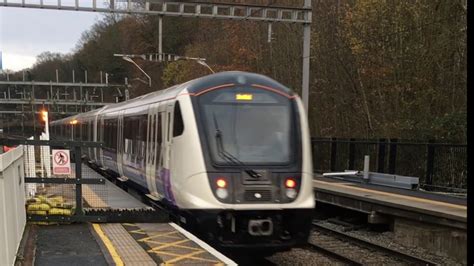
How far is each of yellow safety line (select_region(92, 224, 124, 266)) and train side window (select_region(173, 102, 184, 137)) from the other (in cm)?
191

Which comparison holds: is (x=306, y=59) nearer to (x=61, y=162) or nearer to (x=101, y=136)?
(x=101, y=136)

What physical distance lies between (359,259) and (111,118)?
10.2 m


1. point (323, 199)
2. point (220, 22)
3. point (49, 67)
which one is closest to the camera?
point (323, 199)

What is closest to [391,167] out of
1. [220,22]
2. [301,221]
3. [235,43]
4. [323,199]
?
[323,199]

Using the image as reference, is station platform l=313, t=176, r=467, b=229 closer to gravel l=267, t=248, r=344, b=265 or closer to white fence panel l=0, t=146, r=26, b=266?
gravel l=267, t=248, r=344, b=265

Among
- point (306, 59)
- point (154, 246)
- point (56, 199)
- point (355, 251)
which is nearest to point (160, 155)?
point (56, 199)

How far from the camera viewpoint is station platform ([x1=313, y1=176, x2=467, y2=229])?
9.19 meters

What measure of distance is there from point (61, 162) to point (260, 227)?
3.61 meters

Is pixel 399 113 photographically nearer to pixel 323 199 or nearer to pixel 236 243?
pixel 323 199

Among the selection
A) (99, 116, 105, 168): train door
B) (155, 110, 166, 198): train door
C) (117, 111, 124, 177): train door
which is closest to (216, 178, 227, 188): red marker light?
(155, 110, 166, 198): train door

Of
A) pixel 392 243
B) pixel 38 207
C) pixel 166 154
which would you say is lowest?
pixel 392 243

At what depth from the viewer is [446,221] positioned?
8.42 metres

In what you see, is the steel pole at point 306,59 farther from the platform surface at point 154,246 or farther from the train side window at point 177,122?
the platform surface at point 154,246

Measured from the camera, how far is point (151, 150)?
417 inches
